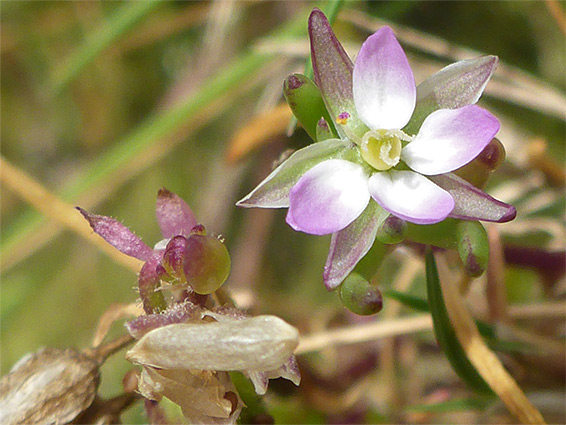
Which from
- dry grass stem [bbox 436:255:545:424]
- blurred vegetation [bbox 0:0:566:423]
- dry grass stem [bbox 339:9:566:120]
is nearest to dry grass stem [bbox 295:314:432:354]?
blurred vegetation [bbox 0:0:566:423]

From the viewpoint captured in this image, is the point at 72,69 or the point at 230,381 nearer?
the point at 230,381

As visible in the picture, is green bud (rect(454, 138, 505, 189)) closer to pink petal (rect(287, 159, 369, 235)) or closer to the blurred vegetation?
pink petal (rect(287, 159, 369, 235))

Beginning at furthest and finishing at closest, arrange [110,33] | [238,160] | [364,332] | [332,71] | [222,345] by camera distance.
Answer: [110,33] < [238,160] < [364,332] < [332,71] < [222,345]

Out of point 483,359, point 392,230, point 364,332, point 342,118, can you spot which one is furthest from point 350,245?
point 364,332

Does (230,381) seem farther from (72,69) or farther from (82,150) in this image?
(82,150)

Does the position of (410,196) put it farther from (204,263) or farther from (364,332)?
(364,332)

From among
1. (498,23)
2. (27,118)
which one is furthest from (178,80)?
(498,23)
